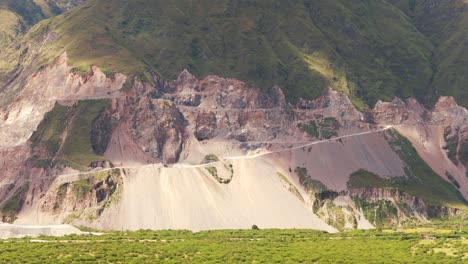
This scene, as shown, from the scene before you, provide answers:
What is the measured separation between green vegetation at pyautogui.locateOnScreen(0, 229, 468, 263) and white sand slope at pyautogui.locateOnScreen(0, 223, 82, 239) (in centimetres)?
1667

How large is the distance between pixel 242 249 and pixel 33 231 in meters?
62.9

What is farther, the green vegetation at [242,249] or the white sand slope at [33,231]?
the white sand slope at [33,231]

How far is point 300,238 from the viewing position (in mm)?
156625

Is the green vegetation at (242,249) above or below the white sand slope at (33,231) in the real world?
below

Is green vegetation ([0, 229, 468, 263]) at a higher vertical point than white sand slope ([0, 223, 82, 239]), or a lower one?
lower

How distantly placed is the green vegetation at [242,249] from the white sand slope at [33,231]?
16667 mm

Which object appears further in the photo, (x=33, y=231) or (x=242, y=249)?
(x=33, y=231)

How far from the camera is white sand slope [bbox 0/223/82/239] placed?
172000mm

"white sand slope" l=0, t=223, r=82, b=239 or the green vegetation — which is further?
"white sand slope" l=0, t=223, r=82, b=239

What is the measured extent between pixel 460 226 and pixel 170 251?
321 feet

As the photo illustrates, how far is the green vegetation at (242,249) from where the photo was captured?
11931cm

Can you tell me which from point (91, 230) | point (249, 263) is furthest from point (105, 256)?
point (91, 230)

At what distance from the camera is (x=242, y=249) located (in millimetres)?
132375

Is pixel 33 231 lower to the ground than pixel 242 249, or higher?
higher
